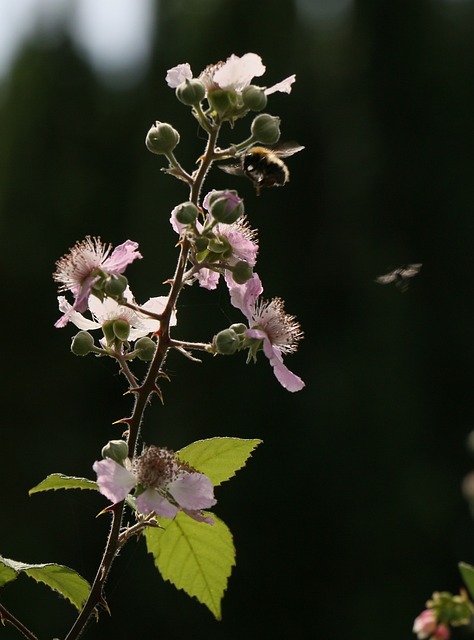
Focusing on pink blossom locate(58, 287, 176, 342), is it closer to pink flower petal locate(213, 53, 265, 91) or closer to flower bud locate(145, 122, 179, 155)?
flower bud locate(145, 122, 179, 155)

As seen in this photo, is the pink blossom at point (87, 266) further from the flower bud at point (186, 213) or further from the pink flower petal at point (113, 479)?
the pink flower petal at point (113, 479)

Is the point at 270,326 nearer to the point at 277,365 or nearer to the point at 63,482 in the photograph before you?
the point at 277,365

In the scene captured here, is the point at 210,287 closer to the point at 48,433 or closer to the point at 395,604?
the point at 395,604

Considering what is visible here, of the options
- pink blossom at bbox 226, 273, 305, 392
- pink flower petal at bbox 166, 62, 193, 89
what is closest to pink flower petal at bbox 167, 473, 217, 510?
pink blossom at bbox 226, 273, 305, 392

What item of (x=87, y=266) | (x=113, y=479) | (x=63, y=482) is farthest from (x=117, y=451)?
(x=87, y=266)

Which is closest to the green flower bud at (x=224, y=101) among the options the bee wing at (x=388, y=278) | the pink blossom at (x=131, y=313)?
the pink blossom at (x=131, y=313)
